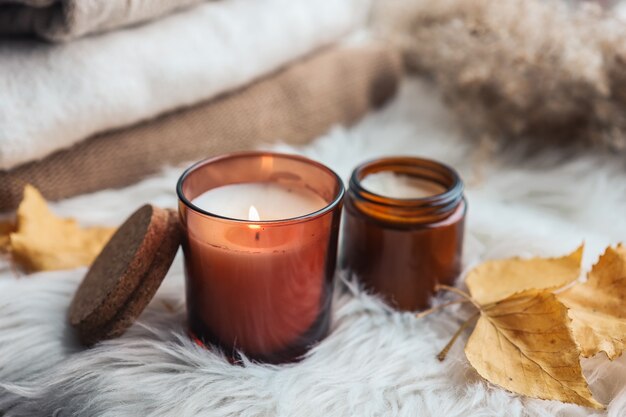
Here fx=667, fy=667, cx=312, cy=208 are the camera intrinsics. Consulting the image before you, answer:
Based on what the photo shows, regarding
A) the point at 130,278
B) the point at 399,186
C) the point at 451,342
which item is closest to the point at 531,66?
the point at 399,186

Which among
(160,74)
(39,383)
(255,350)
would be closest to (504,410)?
(255,350)

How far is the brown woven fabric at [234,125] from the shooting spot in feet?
2.13

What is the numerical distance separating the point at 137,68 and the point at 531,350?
44 centimetres

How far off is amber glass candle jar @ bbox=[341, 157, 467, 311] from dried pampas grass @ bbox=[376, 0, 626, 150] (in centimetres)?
29

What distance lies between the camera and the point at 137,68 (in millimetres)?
647

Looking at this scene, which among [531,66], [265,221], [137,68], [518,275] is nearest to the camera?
[265,221]

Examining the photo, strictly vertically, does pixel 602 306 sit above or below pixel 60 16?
below

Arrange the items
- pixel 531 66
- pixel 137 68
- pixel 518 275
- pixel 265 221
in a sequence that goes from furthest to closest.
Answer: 1. pixel 531 66
2. pixel 137 68
3. pixel 518 275
4. pixel 265 221

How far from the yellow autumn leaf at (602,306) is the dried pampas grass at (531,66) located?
291mm

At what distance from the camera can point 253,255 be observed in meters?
0.43

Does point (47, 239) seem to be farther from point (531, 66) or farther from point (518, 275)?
point (531, 66)

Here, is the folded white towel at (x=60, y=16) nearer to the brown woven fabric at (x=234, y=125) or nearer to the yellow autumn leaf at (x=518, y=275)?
the brown woven fabric at (x=234, y=125)

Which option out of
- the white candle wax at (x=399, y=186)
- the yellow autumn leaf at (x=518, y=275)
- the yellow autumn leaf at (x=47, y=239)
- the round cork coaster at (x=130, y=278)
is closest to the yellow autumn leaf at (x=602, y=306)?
the yellow autumn leaf at (x=518, y=275)

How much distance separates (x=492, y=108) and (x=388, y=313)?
424mm
